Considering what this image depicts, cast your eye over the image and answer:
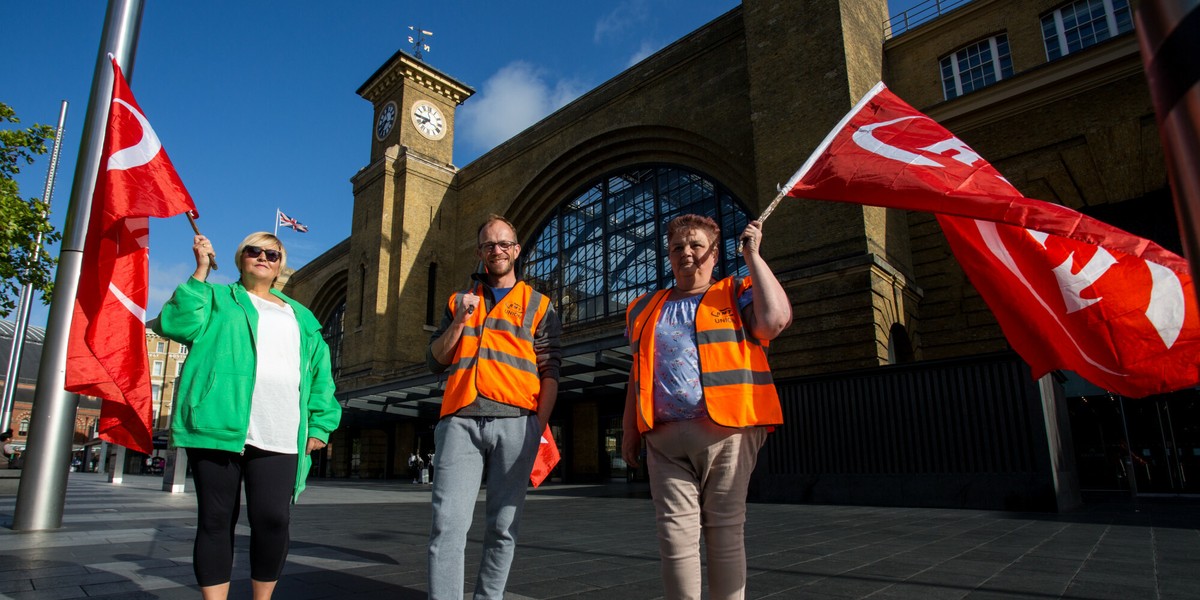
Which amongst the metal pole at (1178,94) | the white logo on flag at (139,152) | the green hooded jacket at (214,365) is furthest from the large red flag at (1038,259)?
the white logo on flag at (139,152)

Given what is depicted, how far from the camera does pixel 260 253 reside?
121 inches

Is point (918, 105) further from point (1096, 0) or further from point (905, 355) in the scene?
point (905, 355)

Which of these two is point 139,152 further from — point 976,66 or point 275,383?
point 976,66

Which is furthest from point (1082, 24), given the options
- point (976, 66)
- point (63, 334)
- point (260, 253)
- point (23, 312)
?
point (23, 312)

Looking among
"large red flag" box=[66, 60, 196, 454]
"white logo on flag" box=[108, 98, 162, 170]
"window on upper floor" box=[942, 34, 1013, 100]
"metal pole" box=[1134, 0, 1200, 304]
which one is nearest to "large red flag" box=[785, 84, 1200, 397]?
"metal pole" box=[1134, 0, 1200, 304]

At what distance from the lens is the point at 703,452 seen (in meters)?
2.43

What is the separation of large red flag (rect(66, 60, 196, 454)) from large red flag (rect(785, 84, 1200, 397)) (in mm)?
3748

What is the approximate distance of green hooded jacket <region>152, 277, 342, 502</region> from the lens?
102 inches

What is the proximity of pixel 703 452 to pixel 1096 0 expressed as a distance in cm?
1727

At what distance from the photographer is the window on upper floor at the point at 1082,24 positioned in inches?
547

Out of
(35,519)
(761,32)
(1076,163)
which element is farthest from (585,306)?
(35,519)

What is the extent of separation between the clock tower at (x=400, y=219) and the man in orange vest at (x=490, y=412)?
1020 inches

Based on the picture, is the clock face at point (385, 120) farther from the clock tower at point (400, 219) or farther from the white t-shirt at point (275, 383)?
the white t-shirt at point (275, 383)

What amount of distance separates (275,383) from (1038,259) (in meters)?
3.64
